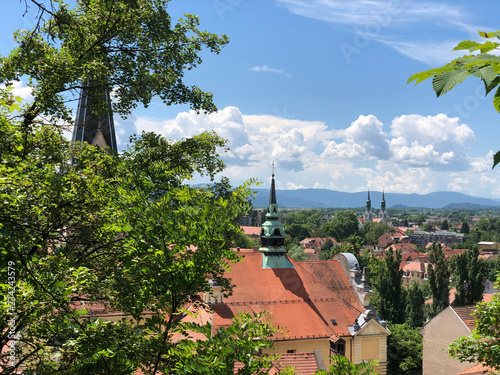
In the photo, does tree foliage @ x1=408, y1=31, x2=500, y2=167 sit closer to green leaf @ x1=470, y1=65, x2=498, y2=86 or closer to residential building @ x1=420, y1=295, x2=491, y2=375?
green leaf @ x1=470, y1=65, x2=498, y2=86

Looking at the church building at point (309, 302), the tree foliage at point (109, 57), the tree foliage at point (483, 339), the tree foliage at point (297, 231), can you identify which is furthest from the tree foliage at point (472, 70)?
the tree foliage at point (297, 231)

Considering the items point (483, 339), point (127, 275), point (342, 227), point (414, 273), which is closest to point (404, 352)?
point (483, 339)

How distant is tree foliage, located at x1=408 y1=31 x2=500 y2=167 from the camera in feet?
8.05

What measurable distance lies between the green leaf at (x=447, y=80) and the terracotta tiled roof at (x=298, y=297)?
81.6 feet

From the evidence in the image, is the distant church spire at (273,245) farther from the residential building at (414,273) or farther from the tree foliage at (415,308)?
the residential building at (414,273)

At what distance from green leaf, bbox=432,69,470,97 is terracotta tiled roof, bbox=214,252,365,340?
24875 millimetres

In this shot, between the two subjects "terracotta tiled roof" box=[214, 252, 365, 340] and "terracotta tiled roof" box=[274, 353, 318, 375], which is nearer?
"terracotta tiled roof" box=[274, 353, 318, 375]

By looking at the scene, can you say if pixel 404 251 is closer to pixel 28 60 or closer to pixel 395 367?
pixel 395 367

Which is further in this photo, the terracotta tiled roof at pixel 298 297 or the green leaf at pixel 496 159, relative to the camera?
the terracotta tiled roof at pixel 298 297

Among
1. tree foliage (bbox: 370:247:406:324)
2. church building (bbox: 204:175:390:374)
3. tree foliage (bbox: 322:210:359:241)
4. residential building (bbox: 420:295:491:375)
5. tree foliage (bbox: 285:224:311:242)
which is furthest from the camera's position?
tree foliage (bbox: 322:210:359:241)

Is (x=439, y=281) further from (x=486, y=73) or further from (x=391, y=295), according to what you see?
(x=486, y=73)

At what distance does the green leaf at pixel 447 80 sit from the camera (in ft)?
7.99

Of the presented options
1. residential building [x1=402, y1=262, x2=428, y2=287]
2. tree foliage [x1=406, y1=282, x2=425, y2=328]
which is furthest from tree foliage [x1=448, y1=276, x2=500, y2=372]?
residential building [x1=402, y1=262, x2=428, y2=287]

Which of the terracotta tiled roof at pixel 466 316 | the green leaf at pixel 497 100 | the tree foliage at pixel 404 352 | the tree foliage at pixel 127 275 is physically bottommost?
the tree foliage at pixel 404 352
